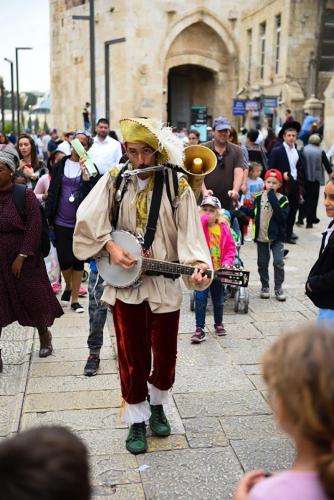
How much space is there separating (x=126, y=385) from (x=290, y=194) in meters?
7.08

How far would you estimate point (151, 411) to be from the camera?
12.7ft

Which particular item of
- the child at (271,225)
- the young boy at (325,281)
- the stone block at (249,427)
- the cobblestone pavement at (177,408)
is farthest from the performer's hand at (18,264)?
the child at (271,225)

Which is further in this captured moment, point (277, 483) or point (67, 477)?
point (277, 483)

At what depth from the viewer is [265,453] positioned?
3.63 meters

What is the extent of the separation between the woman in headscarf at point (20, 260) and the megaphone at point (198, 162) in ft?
4.95

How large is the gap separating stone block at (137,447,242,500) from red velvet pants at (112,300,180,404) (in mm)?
398

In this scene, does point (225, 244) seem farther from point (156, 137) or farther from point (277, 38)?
point (277, 38)

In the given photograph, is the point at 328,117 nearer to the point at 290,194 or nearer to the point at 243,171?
the point at 290,194

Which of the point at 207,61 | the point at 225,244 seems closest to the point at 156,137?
the point at 225,244

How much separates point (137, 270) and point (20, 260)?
1601 mm

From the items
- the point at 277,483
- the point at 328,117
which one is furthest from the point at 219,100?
the point at 277,483

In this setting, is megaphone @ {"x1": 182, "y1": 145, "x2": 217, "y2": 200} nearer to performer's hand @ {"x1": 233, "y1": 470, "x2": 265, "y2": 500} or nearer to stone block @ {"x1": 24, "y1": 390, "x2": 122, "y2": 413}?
stone block @ {"x1": 24, "y1": 390, "x2": 122, "y2": 413}

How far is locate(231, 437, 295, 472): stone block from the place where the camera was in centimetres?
351

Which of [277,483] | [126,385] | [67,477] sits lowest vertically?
[126,385]
